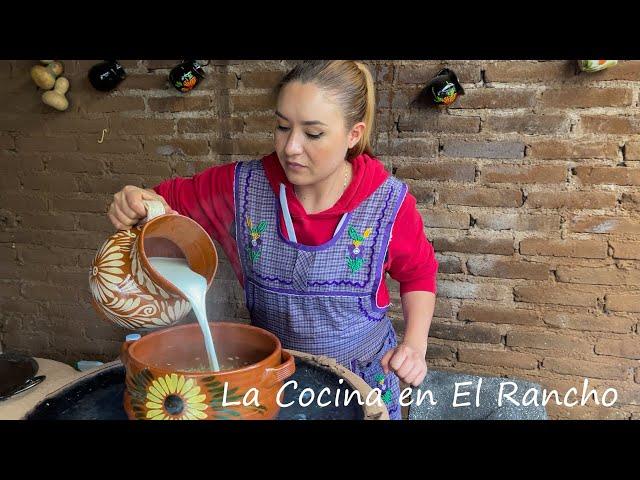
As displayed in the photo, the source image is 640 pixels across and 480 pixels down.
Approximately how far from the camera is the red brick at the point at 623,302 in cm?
186

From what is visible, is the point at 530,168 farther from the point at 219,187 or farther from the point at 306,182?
the point at 219,187

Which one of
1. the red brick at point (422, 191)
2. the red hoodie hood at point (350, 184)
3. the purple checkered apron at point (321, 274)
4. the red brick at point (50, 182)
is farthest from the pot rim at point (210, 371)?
the red brick at point (50, 182)

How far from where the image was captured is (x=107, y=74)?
81.4 inches

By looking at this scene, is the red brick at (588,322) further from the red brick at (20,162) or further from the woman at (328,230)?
the red brick at (20,162)

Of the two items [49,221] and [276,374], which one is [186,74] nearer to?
[49,221]

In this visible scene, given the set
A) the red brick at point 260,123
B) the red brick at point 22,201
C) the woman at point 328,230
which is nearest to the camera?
the woman at point 328,230

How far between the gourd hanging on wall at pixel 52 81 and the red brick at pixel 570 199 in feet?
5.91

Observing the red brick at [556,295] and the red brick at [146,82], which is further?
the red brick at [146,82]

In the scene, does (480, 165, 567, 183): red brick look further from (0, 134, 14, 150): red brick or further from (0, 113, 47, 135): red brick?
(0, 134, 14, 150): red brick

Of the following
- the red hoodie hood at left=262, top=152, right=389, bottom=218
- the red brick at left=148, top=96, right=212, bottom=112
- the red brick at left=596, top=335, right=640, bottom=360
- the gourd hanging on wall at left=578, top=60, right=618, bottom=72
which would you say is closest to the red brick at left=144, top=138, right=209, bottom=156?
the red brick at left=148, top=96, right=212, bottom=112
